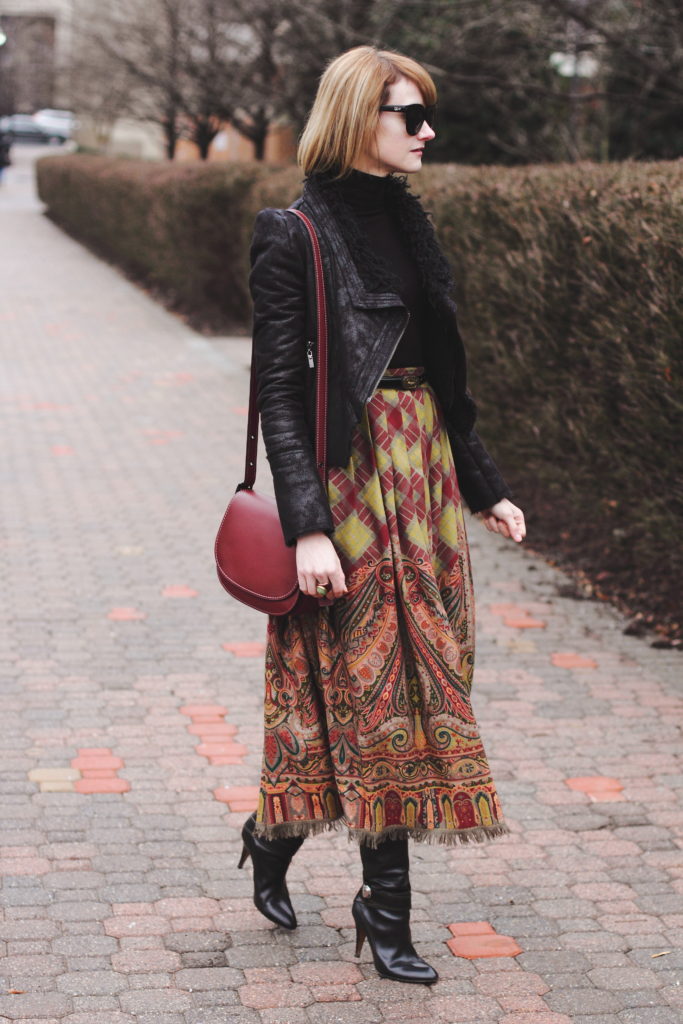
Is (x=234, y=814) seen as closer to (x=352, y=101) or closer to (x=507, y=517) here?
(x=507, y=517)

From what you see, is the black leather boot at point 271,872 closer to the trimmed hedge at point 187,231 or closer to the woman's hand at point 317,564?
the woman's hand at point 317,564

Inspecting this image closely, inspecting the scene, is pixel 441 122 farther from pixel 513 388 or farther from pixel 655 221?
pixel 655 221

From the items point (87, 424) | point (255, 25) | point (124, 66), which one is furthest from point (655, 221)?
point (124, 66)

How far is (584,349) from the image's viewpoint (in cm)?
655

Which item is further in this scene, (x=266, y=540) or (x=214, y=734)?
(x=214, y=734)

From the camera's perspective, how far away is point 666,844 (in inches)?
164

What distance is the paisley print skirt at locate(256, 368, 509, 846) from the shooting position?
3080 mm

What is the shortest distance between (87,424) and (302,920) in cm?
768

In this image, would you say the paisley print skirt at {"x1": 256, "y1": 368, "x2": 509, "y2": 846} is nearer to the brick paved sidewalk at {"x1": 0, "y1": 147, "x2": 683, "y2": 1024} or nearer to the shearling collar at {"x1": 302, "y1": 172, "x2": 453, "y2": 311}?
the shearling collar at {"x1": 302, "y1": 172, "x2": 453, "y2": 311}

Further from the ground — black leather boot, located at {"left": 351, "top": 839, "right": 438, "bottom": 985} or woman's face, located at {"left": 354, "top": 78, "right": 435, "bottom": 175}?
woman's face, located at {"left": 354, "top": 78, "right": 435, "bottom": 175}

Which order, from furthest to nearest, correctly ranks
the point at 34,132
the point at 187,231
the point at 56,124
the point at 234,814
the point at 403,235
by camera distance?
the point at 56,124 < the point at 34,132 < the point at 187,231 < the point at 234,814 < the point at 403,235

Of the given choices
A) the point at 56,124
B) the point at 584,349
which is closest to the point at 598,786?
the point at 584,349

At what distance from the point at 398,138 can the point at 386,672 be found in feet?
3.73

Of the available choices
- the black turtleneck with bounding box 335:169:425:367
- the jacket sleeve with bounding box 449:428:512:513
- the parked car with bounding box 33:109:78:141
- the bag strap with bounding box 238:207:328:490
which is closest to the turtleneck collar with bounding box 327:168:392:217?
the black turtleneck with bounding box 335:169:425:367
